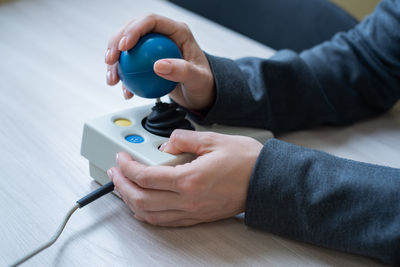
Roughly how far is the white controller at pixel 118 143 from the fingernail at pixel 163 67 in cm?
9

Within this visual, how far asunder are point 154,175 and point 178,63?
0.16 m

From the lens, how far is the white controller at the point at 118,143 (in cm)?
52

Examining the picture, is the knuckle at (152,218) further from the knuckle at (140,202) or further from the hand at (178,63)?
the hand at (178,63)

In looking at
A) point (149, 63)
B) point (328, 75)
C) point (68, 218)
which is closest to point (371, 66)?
point (328, 75)

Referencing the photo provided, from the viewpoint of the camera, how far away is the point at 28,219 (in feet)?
1.61

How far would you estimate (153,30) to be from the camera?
58 cm

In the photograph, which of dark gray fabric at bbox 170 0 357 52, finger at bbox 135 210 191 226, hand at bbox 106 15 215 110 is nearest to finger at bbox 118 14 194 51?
hand at bbox 106 15 215 110

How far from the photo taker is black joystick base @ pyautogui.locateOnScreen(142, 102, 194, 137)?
568 mm

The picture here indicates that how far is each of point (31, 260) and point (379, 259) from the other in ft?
1.31

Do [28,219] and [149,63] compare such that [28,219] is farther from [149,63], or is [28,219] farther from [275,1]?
[275,1]

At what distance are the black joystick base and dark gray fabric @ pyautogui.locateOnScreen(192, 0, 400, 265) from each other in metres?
0.07

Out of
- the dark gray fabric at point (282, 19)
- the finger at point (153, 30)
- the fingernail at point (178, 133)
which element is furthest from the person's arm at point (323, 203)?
the dark gray fabric at point (282, 19)

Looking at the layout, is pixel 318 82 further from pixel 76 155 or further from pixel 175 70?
pixel 76 155

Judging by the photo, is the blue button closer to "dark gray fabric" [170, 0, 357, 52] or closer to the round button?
the round button
